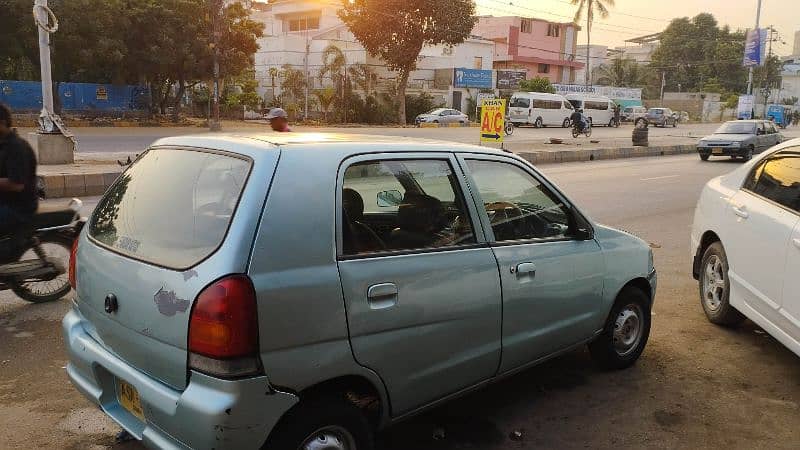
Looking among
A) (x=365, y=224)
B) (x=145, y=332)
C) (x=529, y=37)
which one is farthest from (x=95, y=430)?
(x=529, y=37)

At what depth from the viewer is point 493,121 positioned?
667 inches

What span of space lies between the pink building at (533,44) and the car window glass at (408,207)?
191 feet

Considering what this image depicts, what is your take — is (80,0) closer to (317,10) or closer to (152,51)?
(152,51)

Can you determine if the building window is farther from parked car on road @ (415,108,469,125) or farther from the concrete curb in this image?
the concrete curb

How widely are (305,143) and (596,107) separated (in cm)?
4721

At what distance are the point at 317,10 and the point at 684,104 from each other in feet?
131

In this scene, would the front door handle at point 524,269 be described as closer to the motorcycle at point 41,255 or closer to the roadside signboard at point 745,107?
the motorcycle at point 41,255

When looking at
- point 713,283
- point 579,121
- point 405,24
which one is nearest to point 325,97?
point 405,24

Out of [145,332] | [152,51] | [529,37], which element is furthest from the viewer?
[529,37]

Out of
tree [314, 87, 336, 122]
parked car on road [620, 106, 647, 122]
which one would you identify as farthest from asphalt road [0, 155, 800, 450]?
parked car on road [620, 106, 647, 122]

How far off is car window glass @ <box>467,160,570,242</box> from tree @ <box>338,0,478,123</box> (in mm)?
34771

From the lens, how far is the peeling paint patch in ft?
7.58

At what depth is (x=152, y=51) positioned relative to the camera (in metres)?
28.0

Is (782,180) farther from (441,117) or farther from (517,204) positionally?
(441,117)
